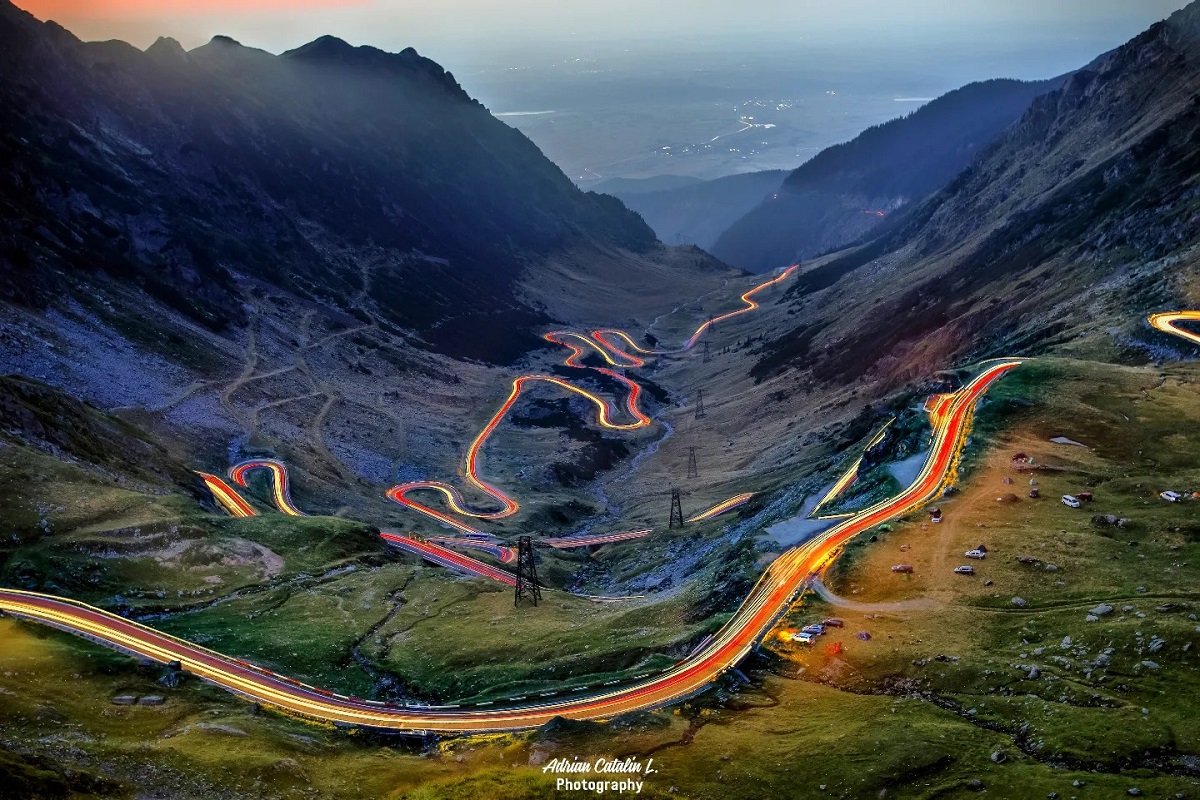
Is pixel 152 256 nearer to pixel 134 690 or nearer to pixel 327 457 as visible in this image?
pixel 327 457

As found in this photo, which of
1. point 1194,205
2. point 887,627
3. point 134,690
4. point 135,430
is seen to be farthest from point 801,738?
point 1194,205

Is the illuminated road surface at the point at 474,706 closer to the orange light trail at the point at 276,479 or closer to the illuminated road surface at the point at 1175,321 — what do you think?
the orange light trail at the point at 276,479

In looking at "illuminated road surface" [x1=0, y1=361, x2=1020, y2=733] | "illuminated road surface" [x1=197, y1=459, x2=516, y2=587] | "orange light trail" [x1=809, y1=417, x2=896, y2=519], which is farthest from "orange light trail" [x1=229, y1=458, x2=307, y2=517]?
"orange light trail" [x1=809, y1=417, x2=896, y2=519]

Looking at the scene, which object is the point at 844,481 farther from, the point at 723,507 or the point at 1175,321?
the point at 1175,321

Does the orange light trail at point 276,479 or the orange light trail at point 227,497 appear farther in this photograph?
the orange light trail at point 276,479

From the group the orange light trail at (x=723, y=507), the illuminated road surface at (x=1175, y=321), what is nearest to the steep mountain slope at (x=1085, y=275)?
the illuminated road surface at (x=1175, y=321)

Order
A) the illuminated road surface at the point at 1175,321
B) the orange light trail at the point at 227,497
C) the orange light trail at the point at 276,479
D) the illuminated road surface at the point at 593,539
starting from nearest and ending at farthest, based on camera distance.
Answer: the illuminated road surface at the point at 1175,321, the orange light trail at the point at 227,497, the orange light trail at the point at 276,479, the illuminated road surface at the point at 593,539
